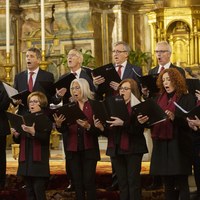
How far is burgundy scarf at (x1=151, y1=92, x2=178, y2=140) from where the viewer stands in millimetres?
6617

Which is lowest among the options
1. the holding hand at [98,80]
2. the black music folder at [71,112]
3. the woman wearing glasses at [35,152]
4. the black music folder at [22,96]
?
the woman wearing glasses at [35,152]

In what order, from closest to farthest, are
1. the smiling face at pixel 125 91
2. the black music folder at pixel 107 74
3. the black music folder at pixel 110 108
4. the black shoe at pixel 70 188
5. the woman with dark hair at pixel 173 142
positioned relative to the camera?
1. the woman with dark hair at pixel 173 142
2. the black music folder at pixel 110 108
3. the smiling face at pixel 125 91
4. the black music folder at pixel 107 74
5. the black shoe at pixel 70 188

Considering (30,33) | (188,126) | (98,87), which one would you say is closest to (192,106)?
(188,126)

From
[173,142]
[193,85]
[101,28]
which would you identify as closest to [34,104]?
[173,142]

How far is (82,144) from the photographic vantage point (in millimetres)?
7094

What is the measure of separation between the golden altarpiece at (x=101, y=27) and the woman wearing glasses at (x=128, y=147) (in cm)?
659

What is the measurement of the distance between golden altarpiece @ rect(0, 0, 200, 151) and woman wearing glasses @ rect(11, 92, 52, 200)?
630cm

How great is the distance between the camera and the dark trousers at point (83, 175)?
705 cm

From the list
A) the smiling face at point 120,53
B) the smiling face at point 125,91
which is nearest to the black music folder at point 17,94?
the smiling face at point 120,53

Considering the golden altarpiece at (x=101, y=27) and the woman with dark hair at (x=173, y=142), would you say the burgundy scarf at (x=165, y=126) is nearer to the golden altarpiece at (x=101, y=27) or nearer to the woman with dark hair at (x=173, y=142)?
the woman with dark hair at (x=173, y=142)

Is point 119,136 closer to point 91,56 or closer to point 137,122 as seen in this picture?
point 137,122

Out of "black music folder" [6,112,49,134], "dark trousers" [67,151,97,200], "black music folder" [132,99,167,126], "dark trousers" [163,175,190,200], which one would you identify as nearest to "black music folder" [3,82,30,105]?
"black music folder" [6,112,49,134]

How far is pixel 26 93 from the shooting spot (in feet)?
24.5

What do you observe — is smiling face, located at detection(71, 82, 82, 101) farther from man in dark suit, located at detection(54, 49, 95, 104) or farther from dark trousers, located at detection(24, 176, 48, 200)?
dark trousers, located at detection(24, 176, 48, 200)
